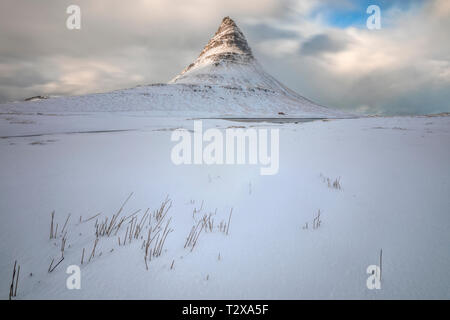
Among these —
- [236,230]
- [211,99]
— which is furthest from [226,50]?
[236,230]

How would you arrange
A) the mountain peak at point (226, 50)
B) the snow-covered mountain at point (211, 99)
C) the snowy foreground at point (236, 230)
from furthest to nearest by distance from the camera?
the mountain peak at point (226, 50), the snow-covered mountain at point (211, 99), the snowy foreground at point (236, 230)

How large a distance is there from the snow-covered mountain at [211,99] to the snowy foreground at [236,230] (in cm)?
3177

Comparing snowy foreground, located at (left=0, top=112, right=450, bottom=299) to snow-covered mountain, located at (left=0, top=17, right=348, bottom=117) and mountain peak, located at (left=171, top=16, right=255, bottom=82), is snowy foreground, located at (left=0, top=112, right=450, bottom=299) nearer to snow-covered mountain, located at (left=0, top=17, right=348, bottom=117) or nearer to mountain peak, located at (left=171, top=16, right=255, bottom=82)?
snow-covered mountain, located at (left=0, top=17, right=348, bottom=117)

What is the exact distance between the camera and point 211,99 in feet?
183

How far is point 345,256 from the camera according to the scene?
1655mm

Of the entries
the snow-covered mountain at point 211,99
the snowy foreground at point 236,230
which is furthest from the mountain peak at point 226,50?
the snowy foreground at point 236,230

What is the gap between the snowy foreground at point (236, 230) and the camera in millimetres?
1374

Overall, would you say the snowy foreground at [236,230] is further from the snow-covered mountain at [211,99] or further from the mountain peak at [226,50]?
the mountain peak at [226,50]

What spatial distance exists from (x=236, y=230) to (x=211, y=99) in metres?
56.9

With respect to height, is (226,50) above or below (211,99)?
above

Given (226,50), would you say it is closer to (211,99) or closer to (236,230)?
(211,99)
